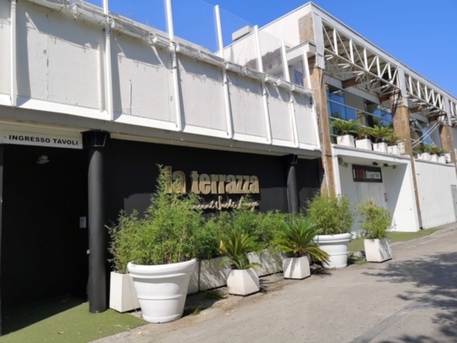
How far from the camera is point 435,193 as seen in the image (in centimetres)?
2317

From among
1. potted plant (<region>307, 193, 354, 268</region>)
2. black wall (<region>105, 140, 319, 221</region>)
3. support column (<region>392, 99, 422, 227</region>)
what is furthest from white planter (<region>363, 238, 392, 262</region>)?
support column (<region>392, 99, 422, 227</region>)

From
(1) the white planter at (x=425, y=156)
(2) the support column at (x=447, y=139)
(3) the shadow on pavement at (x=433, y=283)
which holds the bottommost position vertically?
(3) the shadow on pavement at (x=433, y=283)

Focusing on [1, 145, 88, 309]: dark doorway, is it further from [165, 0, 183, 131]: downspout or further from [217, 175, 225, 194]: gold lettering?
[217, 175, 225, 194]: gold lettering

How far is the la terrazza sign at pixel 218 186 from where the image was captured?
29.9 ft

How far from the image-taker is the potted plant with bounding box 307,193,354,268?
995 cm

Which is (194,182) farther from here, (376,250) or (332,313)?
(376,250)

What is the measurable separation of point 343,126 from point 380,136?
365cm

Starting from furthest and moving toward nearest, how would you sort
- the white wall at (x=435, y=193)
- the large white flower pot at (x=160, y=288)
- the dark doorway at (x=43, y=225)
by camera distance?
the white wall at (x=435, y=193)
the dark doorway at (x=43, y=225)
the large white flower pot at (x=160, y=288)

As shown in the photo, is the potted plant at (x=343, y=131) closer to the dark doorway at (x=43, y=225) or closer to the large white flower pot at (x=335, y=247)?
the large white flower pot at (x=335, y=247)

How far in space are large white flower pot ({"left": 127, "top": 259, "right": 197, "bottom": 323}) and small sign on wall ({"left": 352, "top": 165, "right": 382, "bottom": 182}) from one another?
14.0 m

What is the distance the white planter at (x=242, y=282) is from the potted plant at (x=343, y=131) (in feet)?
32.1

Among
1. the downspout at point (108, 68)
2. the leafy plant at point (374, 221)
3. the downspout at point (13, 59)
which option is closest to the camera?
the downspout at point (13, 59)

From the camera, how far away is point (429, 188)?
886 inches

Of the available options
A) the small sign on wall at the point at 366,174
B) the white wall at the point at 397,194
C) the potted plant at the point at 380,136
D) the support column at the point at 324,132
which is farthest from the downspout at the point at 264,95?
the white wall at the point at 397,194
